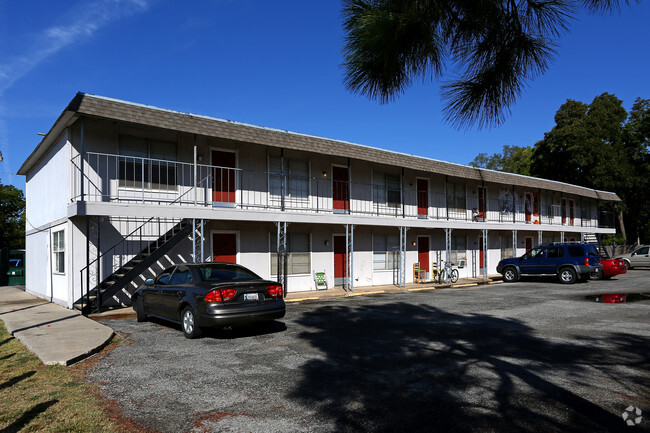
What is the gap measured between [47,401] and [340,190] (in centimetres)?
1515

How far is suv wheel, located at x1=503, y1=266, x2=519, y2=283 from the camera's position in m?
21.7

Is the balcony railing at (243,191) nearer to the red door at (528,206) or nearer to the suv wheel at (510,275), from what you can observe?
the suv wheel at (510,275)

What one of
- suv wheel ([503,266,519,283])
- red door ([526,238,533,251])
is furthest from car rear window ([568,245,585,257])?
red door ([526,238,533,251])

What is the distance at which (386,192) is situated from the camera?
2105 centimetres

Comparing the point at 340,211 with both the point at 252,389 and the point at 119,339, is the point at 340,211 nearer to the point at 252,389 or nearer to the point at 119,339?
the point at 119,339

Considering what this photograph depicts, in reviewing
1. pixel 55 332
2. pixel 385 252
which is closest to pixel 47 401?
pixel 55 332

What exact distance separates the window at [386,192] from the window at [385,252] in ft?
4.11

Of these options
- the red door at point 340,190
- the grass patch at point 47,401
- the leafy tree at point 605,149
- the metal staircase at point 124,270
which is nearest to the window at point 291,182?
the red door at point 340,190

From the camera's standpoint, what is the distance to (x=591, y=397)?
4.95 meters

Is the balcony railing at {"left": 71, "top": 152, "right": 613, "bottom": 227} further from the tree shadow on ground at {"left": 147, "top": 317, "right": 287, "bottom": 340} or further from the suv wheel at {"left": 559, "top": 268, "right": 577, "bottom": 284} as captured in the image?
the suv wheel at {"left": 559, "top": 268, "right": 577, "bottom": 284}

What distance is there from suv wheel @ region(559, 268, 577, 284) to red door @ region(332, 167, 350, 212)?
10.1 metres

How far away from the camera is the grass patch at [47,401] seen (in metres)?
4.20

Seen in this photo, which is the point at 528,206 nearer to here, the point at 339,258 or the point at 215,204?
the point at 339,258

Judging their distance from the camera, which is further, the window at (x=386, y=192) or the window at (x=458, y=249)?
the window at (x=458, y=249)
